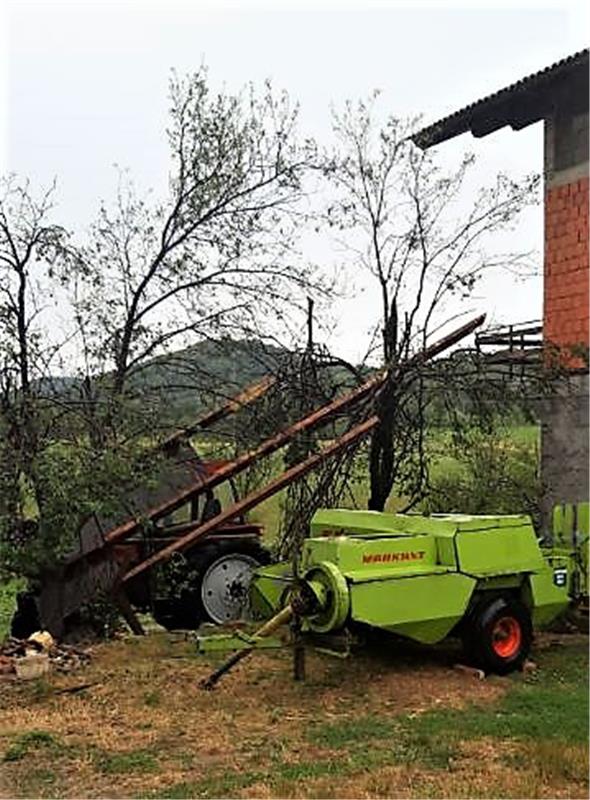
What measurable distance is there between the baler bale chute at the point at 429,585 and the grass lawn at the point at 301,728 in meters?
0.33

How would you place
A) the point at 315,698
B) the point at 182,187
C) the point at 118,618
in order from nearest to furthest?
the point at 315,698 → the point at 118,618 → the point at 182,187

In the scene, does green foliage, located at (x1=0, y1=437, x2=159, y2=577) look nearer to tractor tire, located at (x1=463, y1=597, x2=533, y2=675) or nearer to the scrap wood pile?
the scrap wood pile

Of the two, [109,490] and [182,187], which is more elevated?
[182,187]

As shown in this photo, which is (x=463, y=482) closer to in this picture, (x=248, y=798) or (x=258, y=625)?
(x=258, y=625)

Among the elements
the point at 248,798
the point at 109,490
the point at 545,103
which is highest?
the point at 545,103

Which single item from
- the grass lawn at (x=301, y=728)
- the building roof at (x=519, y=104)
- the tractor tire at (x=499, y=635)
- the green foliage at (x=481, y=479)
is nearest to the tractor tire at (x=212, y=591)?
the grass lawn at (x=301, y=728)

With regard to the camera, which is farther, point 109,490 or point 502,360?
point 502,360

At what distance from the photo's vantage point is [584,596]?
8234mm

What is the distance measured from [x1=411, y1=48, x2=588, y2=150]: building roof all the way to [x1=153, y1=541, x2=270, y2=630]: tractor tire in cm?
547

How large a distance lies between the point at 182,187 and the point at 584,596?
6.17m

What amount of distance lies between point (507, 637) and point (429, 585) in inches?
34.4

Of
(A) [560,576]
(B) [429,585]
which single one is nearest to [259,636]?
(B) [429,585]

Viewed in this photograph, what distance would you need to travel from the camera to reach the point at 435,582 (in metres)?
7.17

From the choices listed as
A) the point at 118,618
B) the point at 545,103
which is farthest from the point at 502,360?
the point at 118,618
